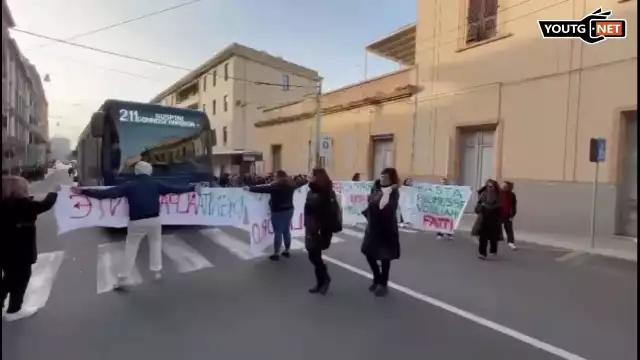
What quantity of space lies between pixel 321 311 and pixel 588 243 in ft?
26.5

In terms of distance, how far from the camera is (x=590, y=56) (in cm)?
1103

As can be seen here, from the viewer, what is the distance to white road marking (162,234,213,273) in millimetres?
6856

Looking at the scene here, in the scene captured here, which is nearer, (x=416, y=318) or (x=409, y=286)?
(x=416, y=318)

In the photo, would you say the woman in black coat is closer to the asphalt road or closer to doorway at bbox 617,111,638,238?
the asphalt road

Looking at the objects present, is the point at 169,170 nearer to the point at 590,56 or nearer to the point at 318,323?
the point at 318,323

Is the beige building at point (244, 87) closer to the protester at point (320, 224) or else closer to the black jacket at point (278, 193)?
the black jacket at point (278, 193)

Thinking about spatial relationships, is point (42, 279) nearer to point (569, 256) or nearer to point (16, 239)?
point (16, 239)

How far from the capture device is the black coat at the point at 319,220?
18.4 feet

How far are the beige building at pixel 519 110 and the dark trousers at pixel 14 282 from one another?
11.5 meters

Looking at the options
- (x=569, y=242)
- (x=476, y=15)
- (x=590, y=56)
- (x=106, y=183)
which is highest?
(x=476, y=15)

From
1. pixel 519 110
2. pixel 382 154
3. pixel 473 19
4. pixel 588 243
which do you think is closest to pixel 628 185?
pixel 588 243

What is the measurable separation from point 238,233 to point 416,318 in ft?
20.8

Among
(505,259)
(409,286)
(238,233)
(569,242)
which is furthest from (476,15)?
(409,286)

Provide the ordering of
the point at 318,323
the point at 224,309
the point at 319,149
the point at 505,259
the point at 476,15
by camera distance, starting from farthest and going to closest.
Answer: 1. the point at 319,149
2. the point at 476,15
3. the point at 505,259
4. the point at 224,309
5. the point at 318,323
